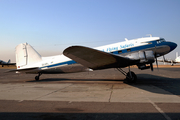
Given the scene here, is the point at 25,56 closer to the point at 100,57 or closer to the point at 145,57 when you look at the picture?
the point at 100,57

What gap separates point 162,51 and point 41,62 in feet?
39.9

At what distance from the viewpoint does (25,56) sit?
15.0 meters

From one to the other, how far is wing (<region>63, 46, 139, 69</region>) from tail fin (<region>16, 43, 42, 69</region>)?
7050mm

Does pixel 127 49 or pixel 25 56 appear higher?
pixel 127 49

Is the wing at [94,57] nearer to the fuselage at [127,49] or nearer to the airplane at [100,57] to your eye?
the airplane at [100,57]

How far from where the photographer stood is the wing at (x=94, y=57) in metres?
8.52

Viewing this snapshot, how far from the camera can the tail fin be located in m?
14.9

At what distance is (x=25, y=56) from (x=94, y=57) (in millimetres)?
9110
